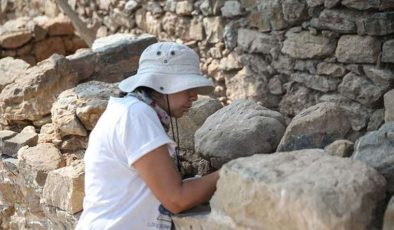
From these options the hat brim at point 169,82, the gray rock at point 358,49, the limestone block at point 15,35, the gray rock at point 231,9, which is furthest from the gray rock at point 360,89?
the limestone block at point 15,35

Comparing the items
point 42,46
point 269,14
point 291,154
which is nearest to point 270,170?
point 291,154

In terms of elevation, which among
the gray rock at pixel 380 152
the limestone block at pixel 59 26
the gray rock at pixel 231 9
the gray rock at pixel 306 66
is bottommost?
the limestone block at pixel 59 26

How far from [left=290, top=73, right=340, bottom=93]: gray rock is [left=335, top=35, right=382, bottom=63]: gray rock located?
0.69 ft

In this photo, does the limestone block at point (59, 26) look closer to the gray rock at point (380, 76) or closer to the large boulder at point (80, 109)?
the gray rock at point (380, 76)

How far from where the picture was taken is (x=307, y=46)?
4879 millimetres

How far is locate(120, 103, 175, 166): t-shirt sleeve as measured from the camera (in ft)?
5.79

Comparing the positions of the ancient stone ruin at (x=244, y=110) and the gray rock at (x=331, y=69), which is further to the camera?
the gray rock at (x=331, y=69)

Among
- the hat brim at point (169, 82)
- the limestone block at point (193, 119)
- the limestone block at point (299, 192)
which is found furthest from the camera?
the limestone block at point (193, 119)

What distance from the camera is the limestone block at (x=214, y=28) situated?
19.1 ft

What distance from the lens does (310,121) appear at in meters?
2.03

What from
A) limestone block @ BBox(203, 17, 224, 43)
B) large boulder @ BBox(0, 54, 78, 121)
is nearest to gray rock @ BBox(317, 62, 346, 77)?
limestone block @ BBox(203, 17, 224, 43)

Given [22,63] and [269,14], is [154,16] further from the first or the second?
[22,63]

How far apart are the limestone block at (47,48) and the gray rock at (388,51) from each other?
14.7ft

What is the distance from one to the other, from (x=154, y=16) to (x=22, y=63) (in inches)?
109
